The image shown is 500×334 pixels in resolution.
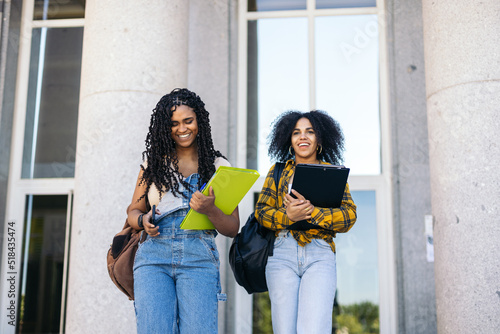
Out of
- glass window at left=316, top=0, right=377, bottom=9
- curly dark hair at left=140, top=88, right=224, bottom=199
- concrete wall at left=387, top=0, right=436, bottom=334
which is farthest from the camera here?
glass window at left=316, top=0, right=377, bottom=9

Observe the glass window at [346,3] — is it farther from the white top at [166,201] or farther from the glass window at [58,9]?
the white top at [166,201]

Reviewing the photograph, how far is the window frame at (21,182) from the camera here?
579 centimetres

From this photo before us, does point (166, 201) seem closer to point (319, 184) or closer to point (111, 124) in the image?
point (319, 184)

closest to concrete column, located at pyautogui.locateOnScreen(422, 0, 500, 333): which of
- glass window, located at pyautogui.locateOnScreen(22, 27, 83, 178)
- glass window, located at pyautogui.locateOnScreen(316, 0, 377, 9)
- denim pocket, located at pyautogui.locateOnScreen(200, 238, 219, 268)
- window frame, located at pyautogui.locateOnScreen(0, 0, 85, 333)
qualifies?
glass window, located at pyautogui.locateOnScreen(316, 0, 377, 9)

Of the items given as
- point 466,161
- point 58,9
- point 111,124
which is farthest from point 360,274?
point 58,9

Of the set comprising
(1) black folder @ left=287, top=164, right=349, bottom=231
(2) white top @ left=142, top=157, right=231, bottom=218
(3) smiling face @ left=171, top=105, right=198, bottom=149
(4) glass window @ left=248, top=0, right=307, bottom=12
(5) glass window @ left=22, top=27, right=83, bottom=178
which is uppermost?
(4) glass window @ left=248, top=0, right=307, bottom=12

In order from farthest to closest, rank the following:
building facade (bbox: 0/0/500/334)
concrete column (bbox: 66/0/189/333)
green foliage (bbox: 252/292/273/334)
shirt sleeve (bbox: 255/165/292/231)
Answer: green foliage (bbox: 252/292/273/334) < concrete column (bbox: 66/0/189/333) < building facade (bbox: 0/0/500/334) < shirt sleeve (bbox: 255/165/292/231)

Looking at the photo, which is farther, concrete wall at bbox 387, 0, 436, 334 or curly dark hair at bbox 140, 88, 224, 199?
concrete wall at bbox 387, 0, 436, 334

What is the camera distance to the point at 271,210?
3447mm

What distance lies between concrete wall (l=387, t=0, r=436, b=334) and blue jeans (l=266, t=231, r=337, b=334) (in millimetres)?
2267

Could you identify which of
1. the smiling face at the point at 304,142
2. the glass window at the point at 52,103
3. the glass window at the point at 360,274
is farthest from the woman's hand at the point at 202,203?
the glass window at the point at 52,103

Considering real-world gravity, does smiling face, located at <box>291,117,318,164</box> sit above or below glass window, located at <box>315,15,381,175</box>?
below

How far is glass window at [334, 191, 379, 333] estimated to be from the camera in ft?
17.7

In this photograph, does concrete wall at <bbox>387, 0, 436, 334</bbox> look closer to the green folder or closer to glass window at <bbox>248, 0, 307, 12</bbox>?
glass window at <bbox>248, 0, 307, 12</bbox>
